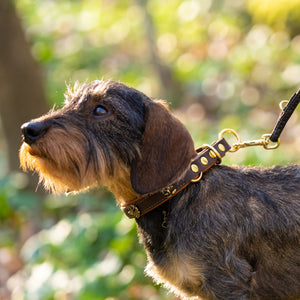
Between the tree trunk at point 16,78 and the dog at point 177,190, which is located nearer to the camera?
the dog at point 177,190

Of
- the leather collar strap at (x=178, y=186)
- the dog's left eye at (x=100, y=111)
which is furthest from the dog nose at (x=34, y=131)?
the leather collar strap at (x=178, y=186)

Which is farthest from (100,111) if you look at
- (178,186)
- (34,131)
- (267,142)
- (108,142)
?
(267,142)

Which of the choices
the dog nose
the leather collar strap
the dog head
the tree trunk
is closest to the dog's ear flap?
the dog head

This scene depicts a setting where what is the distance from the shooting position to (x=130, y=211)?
3506mm

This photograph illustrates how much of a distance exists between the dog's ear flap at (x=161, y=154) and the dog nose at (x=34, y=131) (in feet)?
2.26

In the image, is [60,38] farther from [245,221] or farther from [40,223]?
[245,221]

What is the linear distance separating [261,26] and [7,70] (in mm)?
7453

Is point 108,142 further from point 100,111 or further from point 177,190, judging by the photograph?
point 177,190

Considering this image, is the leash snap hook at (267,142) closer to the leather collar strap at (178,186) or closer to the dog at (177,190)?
the dog at (177,190)

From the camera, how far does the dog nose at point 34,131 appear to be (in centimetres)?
329

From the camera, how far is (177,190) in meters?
3.33

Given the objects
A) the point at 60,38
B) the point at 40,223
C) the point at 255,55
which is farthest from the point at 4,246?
the point at 60,38

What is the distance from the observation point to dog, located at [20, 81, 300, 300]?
3.30 meters

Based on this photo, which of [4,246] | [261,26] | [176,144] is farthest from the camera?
[261,26]
